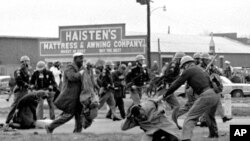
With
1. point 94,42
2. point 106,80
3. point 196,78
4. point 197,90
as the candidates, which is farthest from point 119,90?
point 94,42

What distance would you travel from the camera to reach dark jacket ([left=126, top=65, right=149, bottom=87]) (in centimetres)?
1778

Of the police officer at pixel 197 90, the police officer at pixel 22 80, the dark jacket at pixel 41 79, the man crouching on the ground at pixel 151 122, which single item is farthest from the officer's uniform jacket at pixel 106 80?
the man crouching on the ground at pixel 151 122

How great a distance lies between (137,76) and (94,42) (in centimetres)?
2843

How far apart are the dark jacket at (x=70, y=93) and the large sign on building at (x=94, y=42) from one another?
30.9m

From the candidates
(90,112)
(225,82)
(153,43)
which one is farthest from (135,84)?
(153,43)

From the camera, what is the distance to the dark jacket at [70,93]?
41.7ft

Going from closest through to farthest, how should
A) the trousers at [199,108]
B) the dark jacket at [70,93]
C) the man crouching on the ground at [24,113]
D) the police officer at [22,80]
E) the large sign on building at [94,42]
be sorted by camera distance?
the trousers at [199,108] < the dark jacket at [70,93] < the man crouching on the ground at [24,113] < the police officer at [22,80] < the large sign on building at [94,42]

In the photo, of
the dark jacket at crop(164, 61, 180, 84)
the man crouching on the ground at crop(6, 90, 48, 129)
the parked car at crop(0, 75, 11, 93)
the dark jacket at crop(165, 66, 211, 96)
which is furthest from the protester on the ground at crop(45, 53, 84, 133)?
the parked car at crop(0, 75, 11, 93)

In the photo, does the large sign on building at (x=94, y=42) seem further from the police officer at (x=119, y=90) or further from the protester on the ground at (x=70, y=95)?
the protester on the ground at (x=70, y=95)

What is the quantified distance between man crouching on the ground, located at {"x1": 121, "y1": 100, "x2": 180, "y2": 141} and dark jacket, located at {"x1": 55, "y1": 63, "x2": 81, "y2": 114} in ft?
9.80

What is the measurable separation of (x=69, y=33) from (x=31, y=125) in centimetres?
3120

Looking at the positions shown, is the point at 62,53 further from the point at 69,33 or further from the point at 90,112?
the point at 90,112

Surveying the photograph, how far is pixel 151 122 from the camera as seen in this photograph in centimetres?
990

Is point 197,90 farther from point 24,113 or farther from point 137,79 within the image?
point 137,79
